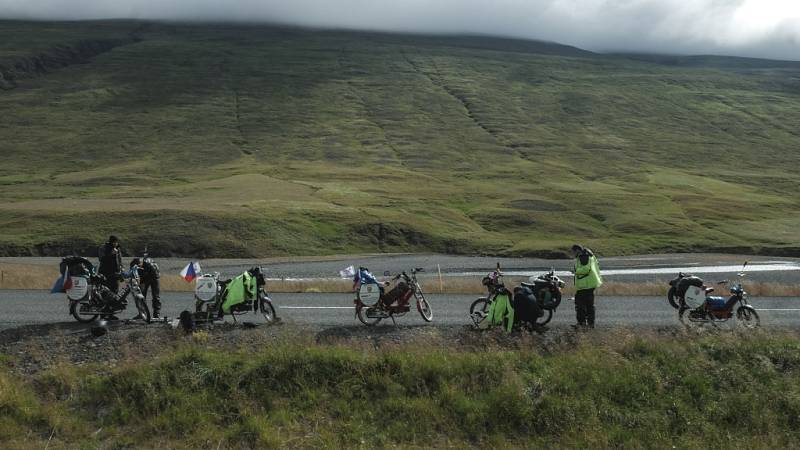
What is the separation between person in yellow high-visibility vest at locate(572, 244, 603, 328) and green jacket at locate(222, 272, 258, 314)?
864 cm

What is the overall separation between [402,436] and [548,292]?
6.90 m

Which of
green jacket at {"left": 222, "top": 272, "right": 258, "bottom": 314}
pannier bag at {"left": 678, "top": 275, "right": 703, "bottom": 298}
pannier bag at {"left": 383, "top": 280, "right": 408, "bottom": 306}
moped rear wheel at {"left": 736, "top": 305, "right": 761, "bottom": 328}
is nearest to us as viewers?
green jacket at {"left": 222, "top": 272, "right": 258, "bottom": 314}

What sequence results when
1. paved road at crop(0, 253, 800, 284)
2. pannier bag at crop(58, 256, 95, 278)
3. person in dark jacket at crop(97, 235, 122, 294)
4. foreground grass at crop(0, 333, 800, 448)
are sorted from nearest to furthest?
foreground grass at crop(0, 333, 800, 448) < pannier bag at crop(58, 256, 95, 278) < person in dark jacket at crop(97, 235, 122, 294) < paved road at crop(0, 253, 800, 284)

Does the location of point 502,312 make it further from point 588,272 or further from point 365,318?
point 365,318

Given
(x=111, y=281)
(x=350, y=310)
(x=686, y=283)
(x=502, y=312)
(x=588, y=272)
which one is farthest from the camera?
(x=350, y=310)

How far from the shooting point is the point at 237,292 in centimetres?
1923

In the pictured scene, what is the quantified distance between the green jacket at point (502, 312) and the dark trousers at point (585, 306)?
216 cm

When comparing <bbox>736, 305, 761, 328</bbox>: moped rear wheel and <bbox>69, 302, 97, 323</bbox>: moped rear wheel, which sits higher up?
<bbox>69, 302, 97, 323</bbox>: moped rear wheel

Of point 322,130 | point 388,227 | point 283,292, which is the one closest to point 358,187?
point 388,227

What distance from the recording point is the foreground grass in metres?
14.5

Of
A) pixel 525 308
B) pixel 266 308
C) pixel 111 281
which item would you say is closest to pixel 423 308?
pixel 525 308

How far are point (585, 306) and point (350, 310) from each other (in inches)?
341

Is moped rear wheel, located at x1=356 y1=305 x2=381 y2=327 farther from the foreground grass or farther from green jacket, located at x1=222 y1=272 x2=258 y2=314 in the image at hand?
the foreground grass

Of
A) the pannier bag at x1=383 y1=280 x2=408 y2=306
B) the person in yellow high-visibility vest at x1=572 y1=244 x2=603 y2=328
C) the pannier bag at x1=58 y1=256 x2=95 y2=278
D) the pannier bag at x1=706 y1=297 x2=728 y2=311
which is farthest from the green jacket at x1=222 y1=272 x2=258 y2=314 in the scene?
the pannier bag at x1=706 y1=297 x2=728 y2=311
